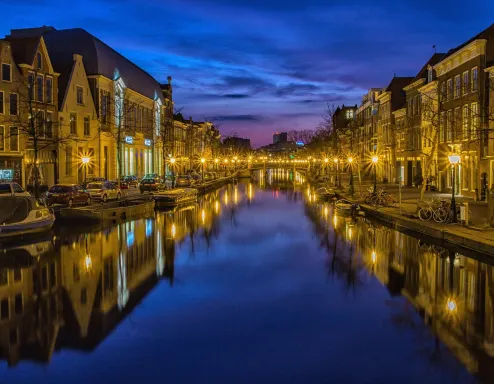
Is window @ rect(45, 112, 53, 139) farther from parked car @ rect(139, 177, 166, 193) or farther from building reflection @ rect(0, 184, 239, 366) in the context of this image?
building reflection @ rect(0, 184, 239, 366)

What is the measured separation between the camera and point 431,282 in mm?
17359

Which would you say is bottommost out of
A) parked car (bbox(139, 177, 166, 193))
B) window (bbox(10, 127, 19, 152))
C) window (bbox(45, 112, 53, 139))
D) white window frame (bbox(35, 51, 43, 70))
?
parked car (bbox(139, 177, 166, 193))

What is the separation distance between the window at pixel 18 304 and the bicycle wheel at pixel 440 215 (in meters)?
21.6

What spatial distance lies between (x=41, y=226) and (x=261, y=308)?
56.9ft

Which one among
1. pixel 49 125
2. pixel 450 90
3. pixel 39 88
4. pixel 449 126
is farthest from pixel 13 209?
pixel 449 126

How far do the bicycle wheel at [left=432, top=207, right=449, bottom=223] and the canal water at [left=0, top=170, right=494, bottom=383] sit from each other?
13.3 feet

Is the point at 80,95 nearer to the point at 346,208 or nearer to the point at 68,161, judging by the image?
the point at 68,161

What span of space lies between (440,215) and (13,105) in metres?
41.7

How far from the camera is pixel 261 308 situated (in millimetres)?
14383

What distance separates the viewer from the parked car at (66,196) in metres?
39.7

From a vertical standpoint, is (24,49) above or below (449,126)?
above

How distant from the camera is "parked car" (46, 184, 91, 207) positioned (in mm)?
39719

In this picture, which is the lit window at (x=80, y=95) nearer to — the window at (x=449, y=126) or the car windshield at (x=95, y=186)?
the car windshield at (x=95, y=186)

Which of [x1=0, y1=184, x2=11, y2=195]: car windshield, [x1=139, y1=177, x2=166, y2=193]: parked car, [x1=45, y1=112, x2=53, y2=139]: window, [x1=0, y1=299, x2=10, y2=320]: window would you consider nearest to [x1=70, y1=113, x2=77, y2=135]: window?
[x1=45, y1=112, x2=53, y2=139]: window
